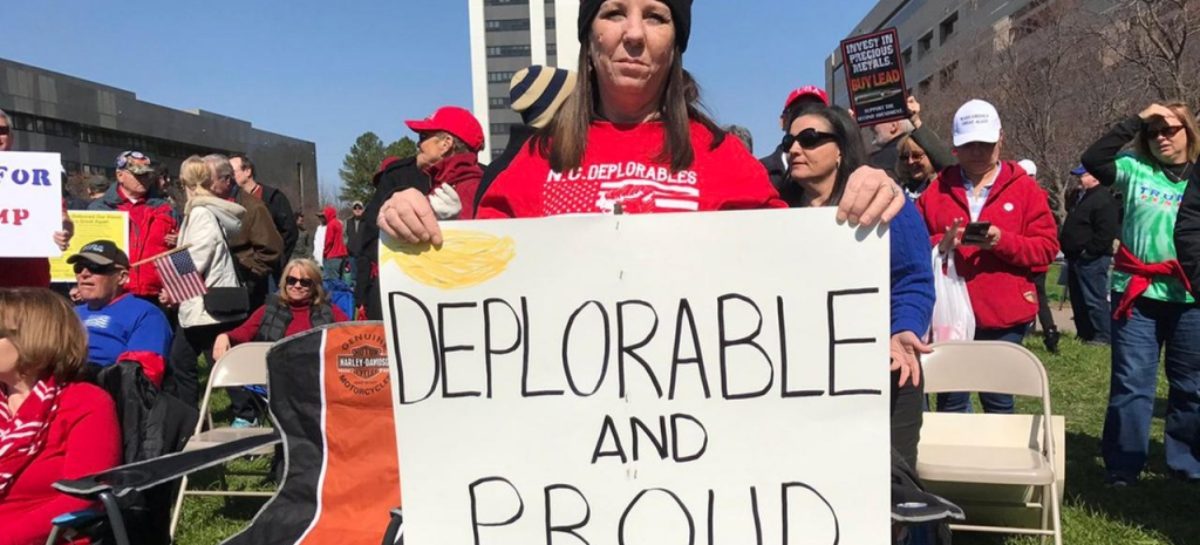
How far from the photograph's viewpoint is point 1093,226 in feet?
24.3

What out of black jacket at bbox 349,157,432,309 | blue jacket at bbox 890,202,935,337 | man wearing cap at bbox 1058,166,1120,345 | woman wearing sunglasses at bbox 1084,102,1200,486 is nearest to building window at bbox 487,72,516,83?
man wearing cap at bbox 1058,166,1120,345

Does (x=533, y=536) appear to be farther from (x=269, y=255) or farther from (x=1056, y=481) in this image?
(x=269, y=255)

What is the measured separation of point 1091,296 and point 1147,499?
4849mm

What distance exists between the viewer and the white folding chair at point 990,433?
3.21 m

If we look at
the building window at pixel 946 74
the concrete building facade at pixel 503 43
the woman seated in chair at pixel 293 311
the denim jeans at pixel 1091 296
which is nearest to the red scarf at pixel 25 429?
the woman seated in chair at pixel 293 311

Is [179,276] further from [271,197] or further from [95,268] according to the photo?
[271,197]

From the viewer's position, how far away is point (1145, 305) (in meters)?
3.85

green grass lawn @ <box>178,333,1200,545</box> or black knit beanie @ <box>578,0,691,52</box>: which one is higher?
black knit beanie @ <box>578,0,691,52</box>

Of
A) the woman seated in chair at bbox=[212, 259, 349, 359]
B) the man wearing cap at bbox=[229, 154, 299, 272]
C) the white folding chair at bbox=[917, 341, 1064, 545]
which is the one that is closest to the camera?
the white folding chair at bbox=[917, 341, 1064, 545]

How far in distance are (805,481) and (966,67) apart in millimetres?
27481

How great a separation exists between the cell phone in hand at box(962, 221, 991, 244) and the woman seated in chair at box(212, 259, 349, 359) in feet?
11.0

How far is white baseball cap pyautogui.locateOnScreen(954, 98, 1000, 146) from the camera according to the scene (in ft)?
12.1

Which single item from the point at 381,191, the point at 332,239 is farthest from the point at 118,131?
the point at 381,191

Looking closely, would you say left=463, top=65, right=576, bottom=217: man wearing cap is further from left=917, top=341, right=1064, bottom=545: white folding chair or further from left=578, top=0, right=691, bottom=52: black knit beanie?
left=917, top=341, right=1064, bottom=545: white folding chair
